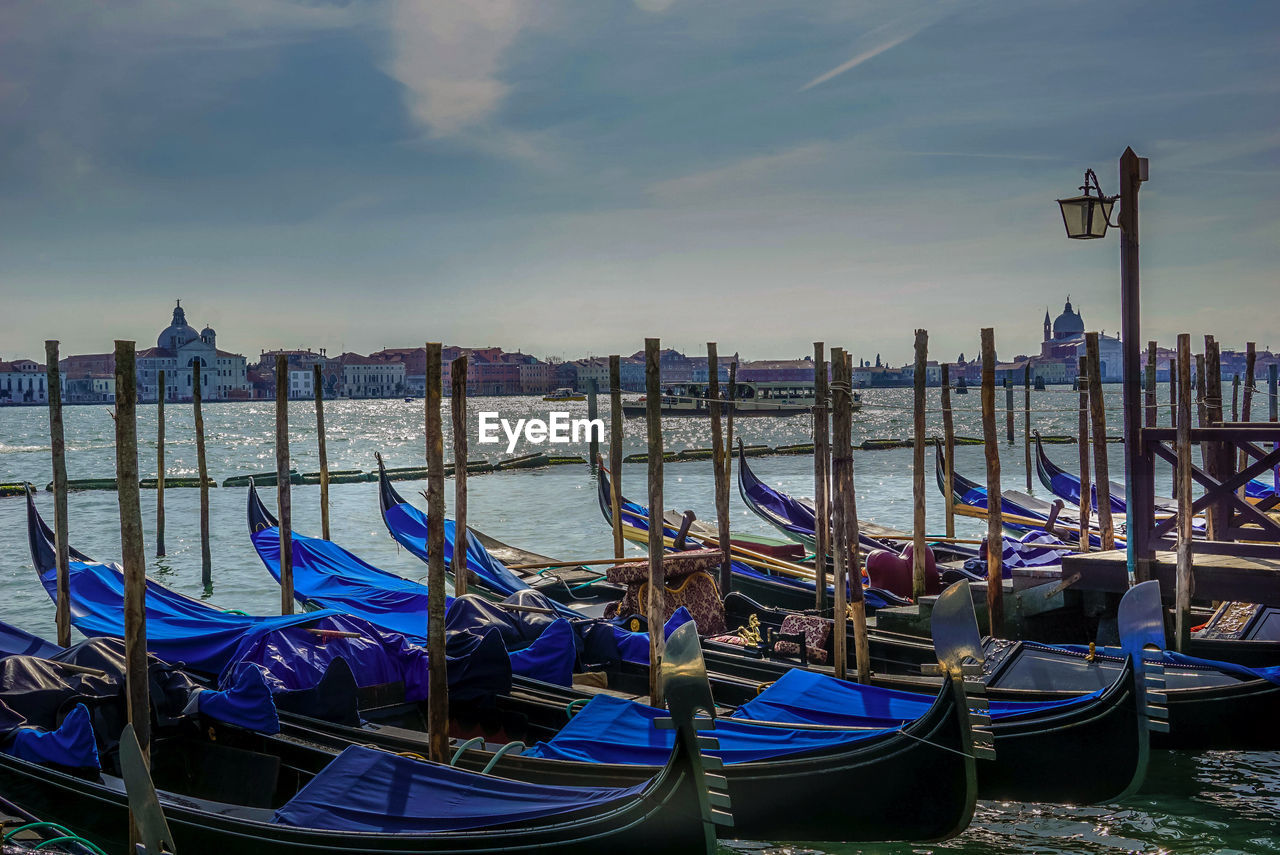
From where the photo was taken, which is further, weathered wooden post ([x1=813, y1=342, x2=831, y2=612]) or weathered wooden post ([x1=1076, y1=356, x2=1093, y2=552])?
weathered wooden post ([x1=1076, y1=356, x2=1093, y2=552])

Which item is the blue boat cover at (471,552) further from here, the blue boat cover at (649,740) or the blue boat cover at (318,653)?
the blue boat cover at (649,740)

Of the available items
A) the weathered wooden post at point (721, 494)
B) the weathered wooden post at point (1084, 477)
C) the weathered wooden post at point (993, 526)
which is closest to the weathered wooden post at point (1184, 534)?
the weathered wooden post at point (993, 526)

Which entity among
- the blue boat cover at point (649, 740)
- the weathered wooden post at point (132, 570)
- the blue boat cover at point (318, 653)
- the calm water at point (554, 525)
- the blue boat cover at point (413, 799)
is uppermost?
the weathered wooden post at point (132, 570)

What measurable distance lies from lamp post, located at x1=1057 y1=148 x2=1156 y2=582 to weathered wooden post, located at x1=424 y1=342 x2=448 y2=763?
10.2 ft

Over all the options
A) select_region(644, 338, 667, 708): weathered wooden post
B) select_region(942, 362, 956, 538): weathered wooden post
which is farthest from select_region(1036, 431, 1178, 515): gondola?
select_region(644, 338, 667, 708): weathered wooden post

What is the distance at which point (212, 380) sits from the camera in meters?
89.7

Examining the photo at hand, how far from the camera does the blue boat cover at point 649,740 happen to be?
148 inches

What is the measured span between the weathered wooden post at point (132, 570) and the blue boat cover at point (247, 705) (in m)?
0.60

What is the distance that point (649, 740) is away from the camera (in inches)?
154

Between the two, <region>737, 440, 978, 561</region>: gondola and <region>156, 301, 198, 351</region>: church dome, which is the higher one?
<region>156, 301, 198, 351</region>: church dome

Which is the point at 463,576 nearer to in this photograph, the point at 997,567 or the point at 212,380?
the point at 997,567

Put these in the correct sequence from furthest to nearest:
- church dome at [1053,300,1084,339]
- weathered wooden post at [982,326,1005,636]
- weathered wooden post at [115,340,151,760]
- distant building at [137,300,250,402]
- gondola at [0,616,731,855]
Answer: church dome at [1053,300,1084,339] < distant building at [137,300,250,402] < weathered wooden post at [982,326,1005,636] < weathered wooden post at [115,340,151,760] < gondola at [0,616,731,855]

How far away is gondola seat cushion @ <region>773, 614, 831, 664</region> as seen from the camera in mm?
5297

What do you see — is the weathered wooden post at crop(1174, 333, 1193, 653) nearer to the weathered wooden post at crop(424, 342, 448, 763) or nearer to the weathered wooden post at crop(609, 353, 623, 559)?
the weathered wooden post at crop(424, 342, 448, 763)
